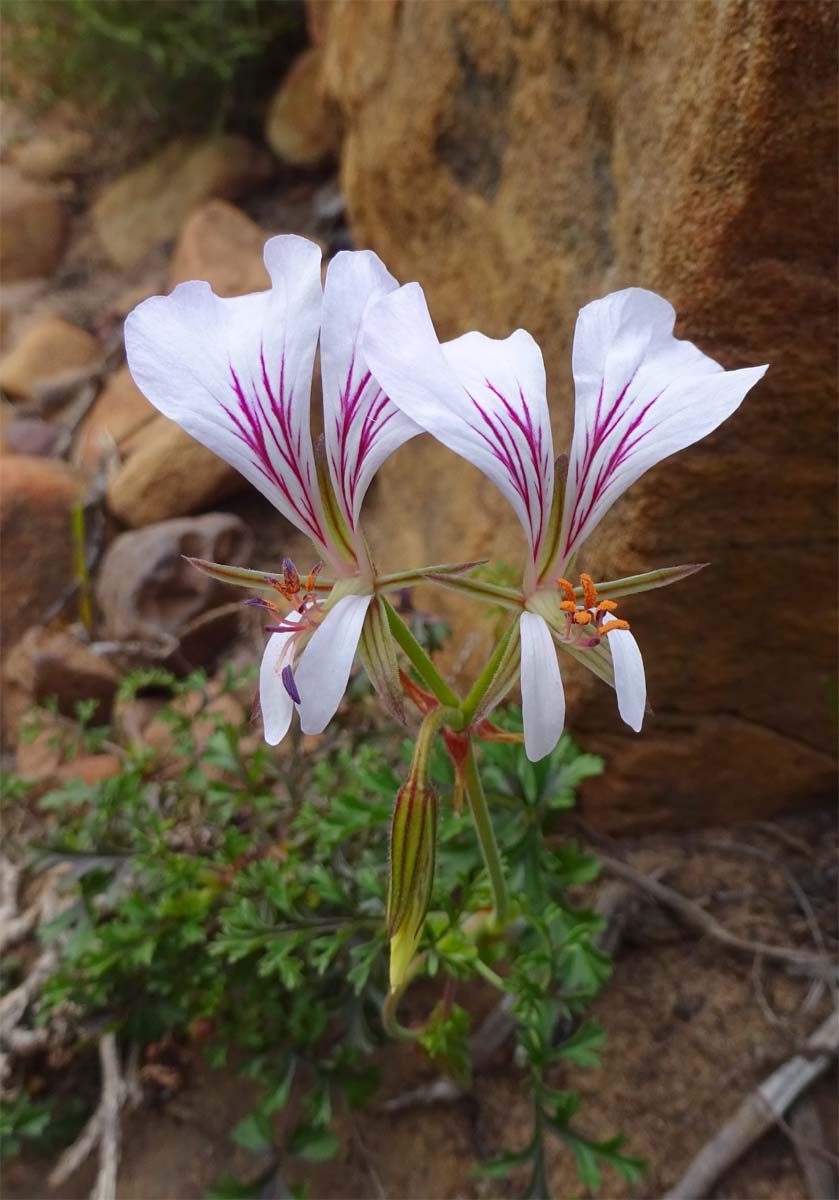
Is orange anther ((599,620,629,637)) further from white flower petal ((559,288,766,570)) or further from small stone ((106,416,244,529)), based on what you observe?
small stone ((106,416,244,529))

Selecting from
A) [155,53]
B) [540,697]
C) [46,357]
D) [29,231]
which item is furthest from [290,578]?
[29,231]

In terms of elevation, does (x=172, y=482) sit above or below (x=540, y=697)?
above

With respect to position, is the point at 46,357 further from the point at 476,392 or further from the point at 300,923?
the point at 476,392

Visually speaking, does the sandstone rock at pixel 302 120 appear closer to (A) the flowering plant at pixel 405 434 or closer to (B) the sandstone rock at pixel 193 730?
(B) the sandstone rock at pixel 193 730

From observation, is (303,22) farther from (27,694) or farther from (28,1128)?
(28,1128)

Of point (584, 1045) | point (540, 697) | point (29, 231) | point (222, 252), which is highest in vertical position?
point (29, 231)

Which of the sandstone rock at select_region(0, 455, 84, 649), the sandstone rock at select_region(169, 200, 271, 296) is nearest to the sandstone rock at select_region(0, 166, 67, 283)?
the sandstone rock at select_region(169, 200, 271, 296)

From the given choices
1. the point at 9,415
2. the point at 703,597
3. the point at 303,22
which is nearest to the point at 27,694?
the point at 9,415
